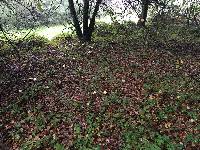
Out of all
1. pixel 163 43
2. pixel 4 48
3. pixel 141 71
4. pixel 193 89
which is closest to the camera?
pixel 193 89

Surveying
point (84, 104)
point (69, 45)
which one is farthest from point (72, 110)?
point (69, 45)

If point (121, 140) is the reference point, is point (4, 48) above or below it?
above

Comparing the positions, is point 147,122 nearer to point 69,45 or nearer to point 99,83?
point 99,83

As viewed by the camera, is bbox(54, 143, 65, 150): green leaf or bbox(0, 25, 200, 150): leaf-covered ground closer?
bbox(54, 143, 65, 150): green leaf

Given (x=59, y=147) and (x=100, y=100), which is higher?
(x=100, y=100)

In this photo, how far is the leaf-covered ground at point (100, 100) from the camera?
9539 mm

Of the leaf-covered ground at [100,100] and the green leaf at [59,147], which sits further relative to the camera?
the leaf-covered ground at [100,100]

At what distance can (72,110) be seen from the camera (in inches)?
424

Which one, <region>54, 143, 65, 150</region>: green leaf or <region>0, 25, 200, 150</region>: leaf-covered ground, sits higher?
<region>0, 25, 200, 150</region>: leaf-covered ground

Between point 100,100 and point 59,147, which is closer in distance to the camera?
point 59,147

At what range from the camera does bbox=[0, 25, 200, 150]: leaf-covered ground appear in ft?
31.3

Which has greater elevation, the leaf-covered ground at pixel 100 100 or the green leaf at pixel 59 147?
the leaf-covered ground at pixel 100 100

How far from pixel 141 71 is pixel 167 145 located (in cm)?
453

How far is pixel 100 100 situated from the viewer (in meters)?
11.2
